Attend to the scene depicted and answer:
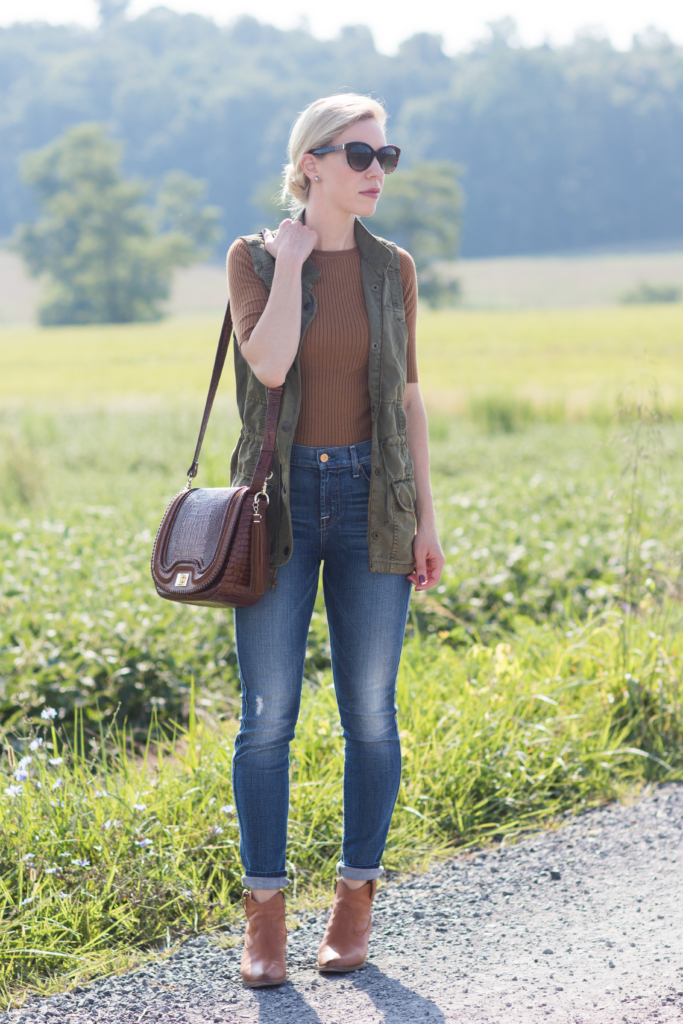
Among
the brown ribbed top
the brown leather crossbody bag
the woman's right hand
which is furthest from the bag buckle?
the woman's right hand

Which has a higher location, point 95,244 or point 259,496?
point 95,244

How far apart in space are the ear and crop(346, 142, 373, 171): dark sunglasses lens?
3.5 inches

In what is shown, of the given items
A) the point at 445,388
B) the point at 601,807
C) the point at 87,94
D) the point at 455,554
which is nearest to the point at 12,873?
the point at 601,807

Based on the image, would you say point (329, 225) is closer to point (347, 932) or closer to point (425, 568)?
point (425, 568)

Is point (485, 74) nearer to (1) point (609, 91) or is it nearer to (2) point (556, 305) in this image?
(1) point (609, 91)

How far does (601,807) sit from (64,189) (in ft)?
315

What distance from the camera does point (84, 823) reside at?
2953 millimetres

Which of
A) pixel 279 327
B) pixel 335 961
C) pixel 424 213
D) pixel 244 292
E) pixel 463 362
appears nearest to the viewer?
pixel 279 327

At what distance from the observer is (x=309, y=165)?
2.42 meters

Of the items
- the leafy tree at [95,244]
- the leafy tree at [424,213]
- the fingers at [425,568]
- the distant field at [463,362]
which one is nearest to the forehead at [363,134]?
the fingers at [425,568]

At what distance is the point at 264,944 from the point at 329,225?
70.6 inches

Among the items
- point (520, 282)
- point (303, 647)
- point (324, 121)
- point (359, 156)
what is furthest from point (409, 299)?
point (520, 282)

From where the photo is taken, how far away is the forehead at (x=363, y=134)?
7.81ft

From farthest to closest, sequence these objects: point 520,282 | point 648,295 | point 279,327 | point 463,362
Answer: point 520,282, point 648,295, point 463,362, point 279,327
